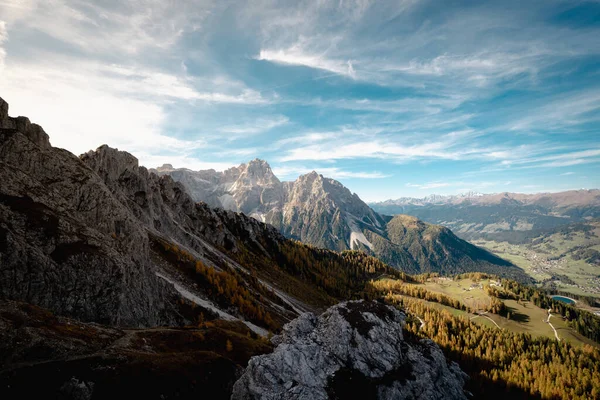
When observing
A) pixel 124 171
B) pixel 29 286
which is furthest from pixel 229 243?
pixel 29 286

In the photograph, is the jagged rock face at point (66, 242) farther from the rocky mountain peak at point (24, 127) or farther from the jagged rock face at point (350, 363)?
the jagged rock face at point (350, 363)

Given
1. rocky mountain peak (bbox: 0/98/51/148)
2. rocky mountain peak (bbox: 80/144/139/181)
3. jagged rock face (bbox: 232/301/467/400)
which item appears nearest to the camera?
jagged rock face (bbox: 232/301/467/400)

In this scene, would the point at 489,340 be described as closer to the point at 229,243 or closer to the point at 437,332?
the point at 437,332

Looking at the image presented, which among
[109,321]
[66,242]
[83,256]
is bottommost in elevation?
[109,321]

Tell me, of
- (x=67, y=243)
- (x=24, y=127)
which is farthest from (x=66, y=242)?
(x=24, y=127)

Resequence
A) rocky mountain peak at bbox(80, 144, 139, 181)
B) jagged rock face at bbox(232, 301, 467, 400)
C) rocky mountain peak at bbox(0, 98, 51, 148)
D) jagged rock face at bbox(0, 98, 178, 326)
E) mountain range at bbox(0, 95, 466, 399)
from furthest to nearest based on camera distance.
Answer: rocky mountain peak at bbox(80, 144, 139, 181) → rocky mountain peak at bbox(0, 98, 51, 148) → jagged rock face at bbox(0, 98, 178, 326) → jagged rock face at bbox(232, 301, 467, 400) → mountain range at bbox(0, 95, 466, 399)

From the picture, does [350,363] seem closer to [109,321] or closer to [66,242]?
[109,321]

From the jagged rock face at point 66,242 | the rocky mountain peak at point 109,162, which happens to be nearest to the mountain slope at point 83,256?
the jagged rock face at point 66,242

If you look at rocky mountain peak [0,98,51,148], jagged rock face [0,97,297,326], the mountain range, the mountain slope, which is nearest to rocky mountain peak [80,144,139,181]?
the mountain slope

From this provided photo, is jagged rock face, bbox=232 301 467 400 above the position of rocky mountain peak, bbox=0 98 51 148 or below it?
below

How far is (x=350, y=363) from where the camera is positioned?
39.0m

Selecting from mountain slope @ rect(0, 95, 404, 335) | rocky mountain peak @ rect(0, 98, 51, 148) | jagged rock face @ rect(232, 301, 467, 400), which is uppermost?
rocky mountain peak @ rect(0, 98, 51, 148)

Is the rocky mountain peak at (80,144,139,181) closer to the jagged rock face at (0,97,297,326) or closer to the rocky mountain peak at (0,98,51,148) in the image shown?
the rocky mountain peak at (0,98,51,148)

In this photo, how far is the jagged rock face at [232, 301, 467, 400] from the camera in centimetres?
3042
